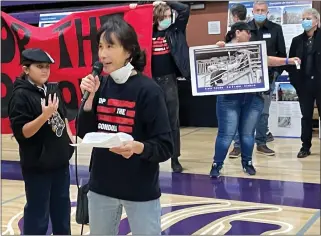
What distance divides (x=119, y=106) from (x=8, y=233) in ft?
6.48

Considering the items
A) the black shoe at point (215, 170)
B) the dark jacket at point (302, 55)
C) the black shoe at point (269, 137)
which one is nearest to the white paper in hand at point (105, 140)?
the black shoe at point (215, 170)

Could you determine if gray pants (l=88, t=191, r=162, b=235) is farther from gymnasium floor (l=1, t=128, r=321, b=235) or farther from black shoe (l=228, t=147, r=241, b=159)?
black shoe (l=228, t=147, r=241, b=159)

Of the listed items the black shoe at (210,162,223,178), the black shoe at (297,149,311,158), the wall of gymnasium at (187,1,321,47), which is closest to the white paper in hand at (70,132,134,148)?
the black shoe at (210,162,223,178)

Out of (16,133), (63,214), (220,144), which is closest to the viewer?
(16,133)

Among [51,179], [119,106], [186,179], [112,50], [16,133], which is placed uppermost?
[112,50]

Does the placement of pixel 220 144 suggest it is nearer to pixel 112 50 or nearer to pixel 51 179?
pixel 51 179

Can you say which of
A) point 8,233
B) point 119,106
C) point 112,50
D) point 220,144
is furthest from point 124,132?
point 220,144

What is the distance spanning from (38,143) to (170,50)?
2380 mm

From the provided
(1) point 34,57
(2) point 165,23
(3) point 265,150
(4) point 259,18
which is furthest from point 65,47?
(3) point 265,150

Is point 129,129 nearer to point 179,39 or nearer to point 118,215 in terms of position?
point 118,215

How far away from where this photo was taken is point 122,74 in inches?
78.6

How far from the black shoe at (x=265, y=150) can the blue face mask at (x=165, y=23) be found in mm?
2145

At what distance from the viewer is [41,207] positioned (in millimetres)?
2826

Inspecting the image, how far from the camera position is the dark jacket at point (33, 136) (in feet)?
9.11
